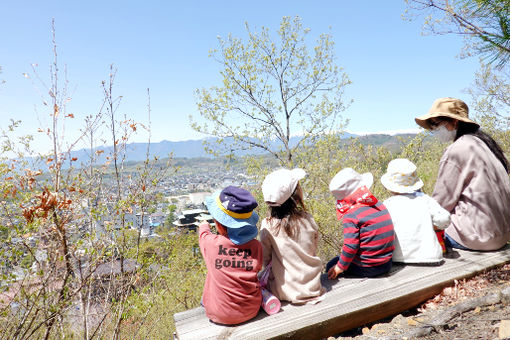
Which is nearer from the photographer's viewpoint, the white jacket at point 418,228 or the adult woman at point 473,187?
the white jacket at point 418,228

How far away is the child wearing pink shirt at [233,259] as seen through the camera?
1828 mm

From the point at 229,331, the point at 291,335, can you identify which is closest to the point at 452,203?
the point at 291,335

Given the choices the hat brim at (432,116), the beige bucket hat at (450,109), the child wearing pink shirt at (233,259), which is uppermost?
the beige bucket hat at (450,109)

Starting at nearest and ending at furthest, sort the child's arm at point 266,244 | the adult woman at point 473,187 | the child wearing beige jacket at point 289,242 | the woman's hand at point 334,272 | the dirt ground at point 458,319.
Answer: the dirt ground at point 458,319 → the child wearing beige jacket at point 289,242 → the child's arm at point 266,244 → the woman's hand at point 334,272 → the adult woman at point 473,187

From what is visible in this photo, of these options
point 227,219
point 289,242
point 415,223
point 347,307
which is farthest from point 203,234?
point 415,223

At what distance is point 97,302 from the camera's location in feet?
10.8

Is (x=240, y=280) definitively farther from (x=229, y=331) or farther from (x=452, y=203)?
(x=452, y=203)

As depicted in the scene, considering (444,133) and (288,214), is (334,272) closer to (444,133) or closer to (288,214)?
(288,214)

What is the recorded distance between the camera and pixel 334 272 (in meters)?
2.30

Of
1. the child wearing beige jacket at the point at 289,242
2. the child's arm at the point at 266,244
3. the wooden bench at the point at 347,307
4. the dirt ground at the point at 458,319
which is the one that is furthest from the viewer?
the child's arm at the point at 266,244

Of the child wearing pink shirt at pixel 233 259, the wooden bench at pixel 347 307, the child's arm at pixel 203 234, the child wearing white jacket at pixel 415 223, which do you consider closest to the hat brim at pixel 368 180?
the child wearing white jacket at pixel 415 223

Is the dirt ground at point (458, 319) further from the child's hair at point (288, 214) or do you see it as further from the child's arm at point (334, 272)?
the child's hair at point (288, 214)

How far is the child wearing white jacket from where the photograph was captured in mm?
2330

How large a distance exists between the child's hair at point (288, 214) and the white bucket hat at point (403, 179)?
3.13 ft
